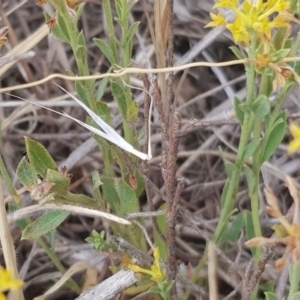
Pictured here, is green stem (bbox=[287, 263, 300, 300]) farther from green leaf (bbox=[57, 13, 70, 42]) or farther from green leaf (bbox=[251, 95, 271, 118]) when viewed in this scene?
green leaf (bbox=[57, 13, 70, 42])

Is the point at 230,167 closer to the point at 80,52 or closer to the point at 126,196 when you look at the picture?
the point at 126,196

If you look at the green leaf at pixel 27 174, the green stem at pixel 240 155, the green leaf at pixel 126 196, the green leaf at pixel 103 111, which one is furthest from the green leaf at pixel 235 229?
the green leaf at pixel 27 174

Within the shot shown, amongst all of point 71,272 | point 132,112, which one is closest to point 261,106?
point 132,112

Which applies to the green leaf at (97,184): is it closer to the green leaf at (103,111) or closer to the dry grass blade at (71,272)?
the green leaf at (103,111)

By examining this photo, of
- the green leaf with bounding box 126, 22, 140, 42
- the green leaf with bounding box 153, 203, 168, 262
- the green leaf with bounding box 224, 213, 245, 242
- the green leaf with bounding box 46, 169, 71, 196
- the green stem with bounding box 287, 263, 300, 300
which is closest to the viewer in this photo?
the green stem with bounding box 287, 263, 300, 300

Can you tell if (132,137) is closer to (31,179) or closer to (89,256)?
(31,179)

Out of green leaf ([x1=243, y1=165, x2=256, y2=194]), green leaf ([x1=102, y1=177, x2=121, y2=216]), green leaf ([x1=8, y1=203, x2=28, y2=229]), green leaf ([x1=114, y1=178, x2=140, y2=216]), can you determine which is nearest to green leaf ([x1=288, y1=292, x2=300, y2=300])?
green leaf ([x1=243, y1=165, x2=256, y2=194])
